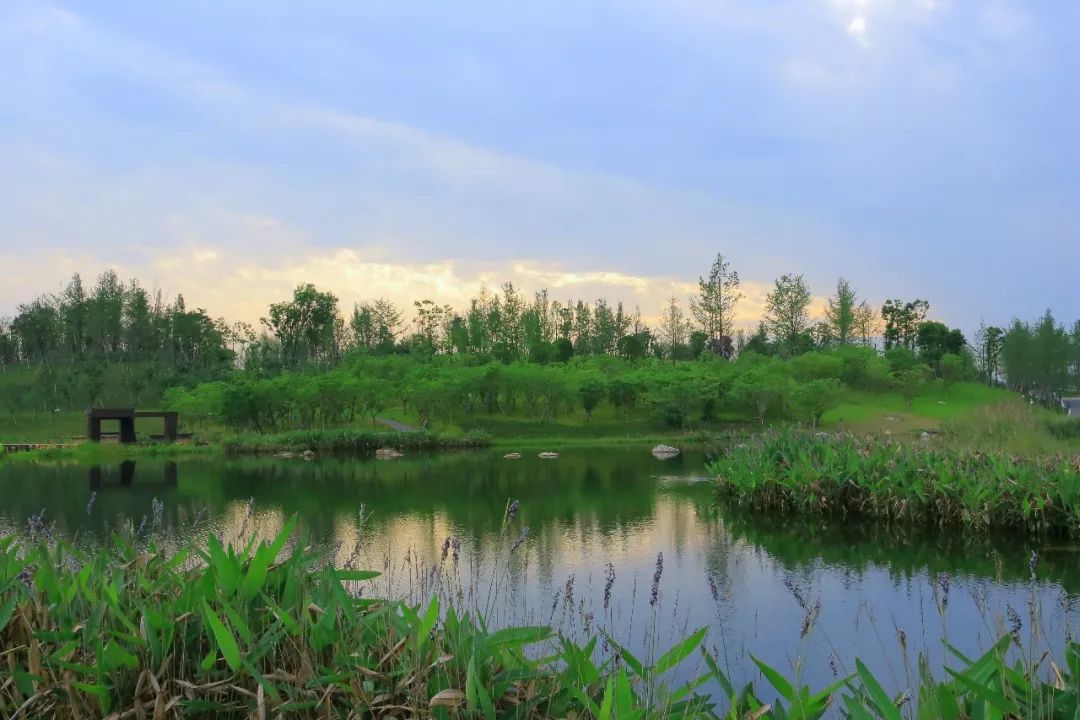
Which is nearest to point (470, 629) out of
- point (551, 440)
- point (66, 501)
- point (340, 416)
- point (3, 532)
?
point (3, 532)

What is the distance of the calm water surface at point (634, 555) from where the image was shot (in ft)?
21.1

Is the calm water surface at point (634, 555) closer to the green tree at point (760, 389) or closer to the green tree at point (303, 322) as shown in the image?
the green tree at point (760, 389)

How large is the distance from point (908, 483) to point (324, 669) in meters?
11.5

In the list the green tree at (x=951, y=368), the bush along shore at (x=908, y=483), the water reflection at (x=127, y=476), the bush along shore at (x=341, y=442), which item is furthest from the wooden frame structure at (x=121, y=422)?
the green tree at (x=951, y=368)

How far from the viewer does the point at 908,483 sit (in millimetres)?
12570

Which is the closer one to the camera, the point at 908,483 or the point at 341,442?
the point at 908,483

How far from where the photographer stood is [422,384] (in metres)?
38.2

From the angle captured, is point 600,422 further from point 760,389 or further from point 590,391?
point 760,389

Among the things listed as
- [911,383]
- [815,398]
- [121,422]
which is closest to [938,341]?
[911,383]

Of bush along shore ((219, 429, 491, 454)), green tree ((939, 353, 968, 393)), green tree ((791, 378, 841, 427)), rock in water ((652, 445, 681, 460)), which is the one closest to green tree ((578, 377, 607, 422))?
bush along shore ((219, 429, 491, 454))

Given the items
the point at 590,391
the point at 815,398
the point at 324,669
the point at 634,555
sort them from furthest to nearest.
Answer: the point at 590,391 < the point at 815,398 < the point at 634,555 < the point at 324,669

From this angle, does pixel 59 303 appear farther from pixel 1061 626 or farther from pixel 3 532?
pixel 1061 626

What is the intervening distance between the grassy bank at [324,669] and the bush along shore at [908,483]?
899 cm

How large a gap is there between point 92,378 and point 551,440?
94.0ft
